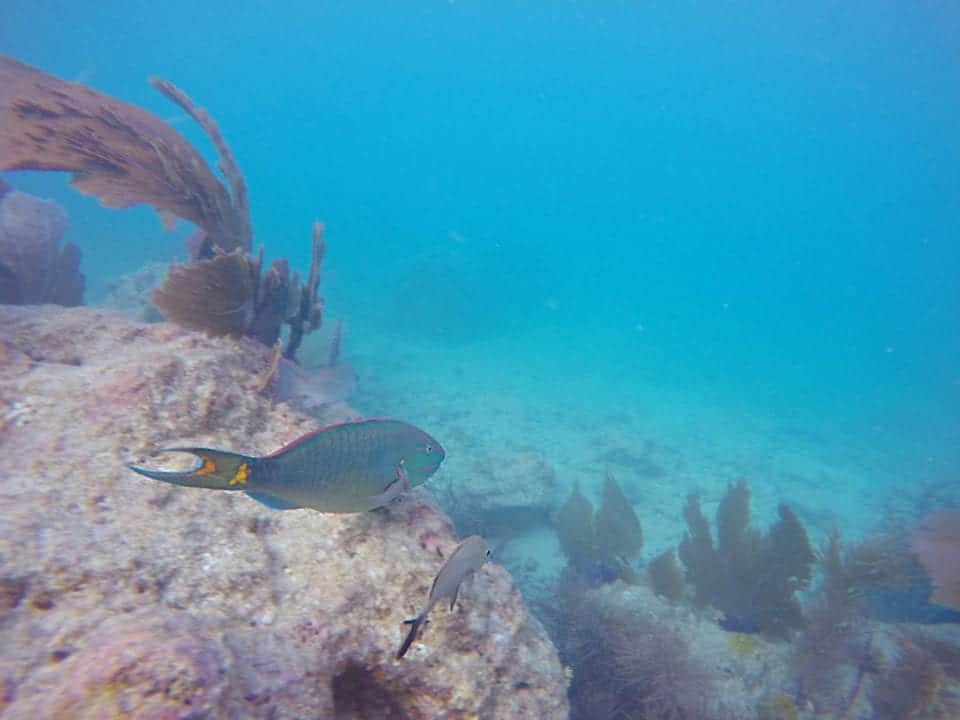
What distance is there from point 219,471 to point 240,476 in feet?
0.23

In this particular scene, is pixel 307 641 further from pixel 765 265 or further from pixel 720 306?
pixel 765 265

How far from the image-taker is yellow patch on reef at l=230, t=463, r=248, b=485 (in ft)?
4.92

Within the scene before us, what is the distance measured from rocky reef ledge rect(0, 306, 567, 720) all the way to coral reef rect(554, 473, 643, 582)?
5614 mm

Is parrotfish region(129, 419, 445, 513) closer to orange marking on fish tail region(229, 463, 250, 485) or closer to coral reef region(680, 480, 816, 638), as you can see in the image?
orange marking on fish tail region(229, 463, 250, 485)

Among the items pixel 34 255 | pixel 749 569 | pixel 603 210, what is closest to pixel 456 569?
pixel 749 569

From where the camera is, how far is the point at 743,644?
5.38 metres

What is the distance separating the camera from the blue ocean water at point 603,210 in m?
20.2

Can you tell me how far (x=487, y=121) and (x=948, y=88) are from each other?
10601cm

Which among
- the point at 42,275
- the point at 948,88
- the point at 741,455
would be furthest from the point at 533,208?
the point at 42,275

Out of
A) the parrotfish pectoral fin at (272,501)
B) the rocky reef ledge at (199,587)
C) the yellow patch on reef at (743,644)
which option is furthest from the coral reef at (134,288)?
the yellow patch on reef at (743,644)

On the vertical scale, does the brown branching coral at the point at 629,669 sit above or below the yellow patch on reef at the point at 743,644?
below

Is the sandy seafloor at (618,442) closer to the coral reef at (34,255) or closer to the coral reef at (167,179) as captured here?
the coral reef at (34,255)

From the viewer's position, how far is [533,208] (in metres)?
152

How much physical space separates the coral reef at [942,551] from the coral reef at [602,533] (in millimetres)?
3651
